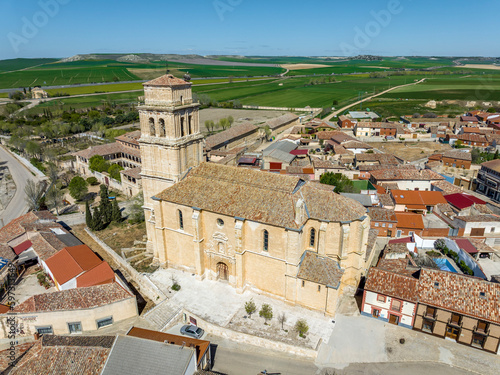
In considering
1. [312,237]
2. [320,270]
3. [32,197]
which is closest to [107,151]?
[32,197]

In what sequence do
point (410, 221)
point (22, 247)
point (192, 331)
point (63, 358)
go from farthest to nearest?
point (410, 221), point (22, 247), point (192, 331), point (63, 358)

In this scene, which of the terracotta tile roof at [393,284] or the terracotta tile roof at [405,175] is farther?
the terracotta tile roof at [405,175]

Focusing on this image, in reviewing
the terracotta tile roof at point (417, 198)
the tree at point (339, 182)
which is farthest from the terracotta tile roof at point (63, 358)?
the terracotta tile roof at point (417, 198)

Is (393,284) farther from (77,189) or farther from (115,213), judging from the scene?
(77,189)

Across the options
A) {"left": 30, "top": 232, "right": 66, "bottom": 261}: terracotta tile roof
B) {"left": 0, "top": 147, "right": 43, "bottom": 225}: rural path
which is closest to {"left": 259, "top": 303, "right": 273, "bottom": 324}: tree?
{"left": 30, "top": 232, "right": 66, "bottom": 261}: terracotta tile roof

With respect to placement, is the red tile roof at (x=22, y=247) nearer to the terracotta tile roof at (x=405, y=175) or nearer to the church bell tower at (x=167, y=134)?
the church bell tower at (x=167, y=134)

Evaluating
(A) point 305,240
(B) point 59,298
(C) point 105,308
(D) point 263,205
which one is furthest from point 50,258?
(A) point 305,240

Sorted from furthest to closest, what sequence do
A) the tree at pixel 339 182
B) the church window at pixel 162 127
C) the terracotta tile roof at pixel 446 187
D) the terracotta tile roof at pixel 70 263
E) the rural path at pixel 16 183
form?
the rural path at pixel 16 183, the terracotta tile roof at pixel 446 187, the tree at pixel 339 182, the church window at pixel 162 127, the terracotta tile roof at pixel 70 263
